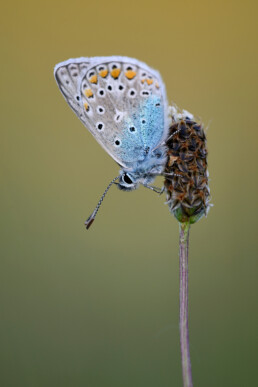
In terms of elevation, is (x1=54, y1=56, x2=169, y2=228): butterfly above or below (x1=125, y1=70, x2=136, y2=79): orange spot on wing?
below

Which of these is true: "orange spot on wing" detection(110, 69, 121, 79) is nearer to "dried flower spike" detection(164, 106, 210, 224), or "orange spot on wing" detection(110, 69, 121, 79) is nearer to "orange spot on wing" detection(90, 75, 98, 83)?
"orange spot on wing" detection(90, 75, 98, 83)

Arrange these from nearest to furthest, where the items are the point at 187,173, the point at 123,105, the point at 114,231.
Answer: the point at 187,173
the point at 123,105
the point at 114,231

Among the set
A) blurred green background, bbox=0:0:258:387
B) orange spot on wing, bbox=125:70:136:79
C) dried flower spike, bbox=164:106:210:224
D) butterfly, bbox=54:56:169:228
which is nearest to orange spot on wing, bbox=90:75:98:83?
butterfly, bbox=54:56:169:228

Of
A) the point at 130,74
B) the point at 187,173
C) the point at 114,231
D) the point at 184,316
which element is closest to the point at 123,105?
the point at 130,74

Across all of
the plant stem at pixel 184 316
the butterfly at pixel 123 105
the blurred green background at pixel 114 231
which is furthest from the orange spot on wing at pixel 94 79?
the blurred green background at pixel 114 231

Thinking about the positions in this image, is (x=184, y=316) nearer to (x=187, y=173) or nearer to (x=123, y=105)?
(x=187, y=173)

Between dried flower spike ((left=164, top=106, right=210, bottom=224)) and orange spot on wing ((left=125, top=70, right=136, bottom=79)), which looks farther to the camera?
orange spot on wing ((left=125, top=70, right=136, bottom=79))
